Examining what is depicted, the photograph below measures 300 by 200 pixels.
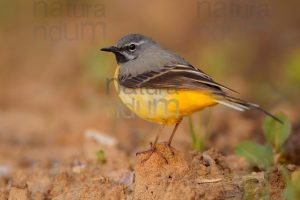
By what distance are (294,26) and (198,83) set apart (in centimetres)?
932

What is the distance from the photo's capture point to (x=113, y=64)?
520 inches

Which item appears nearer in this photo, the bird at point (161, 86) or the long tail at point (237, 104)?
the long tail at point (237, 104)

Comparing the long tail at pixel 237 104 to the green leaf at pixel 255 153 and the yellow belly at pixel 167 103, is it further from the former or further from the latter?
the green leaf at pixel 255 153

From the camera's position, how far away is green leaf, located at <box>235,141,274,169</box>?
7344 mm

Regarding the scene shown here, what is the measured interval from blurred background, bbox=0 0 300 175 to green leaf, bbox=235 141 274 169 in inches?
46.6

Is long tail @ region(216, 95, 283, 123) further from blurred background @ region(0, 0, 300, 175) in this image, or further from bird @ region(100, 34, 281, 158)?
blurred background @ region(0, 0, 300, 175)

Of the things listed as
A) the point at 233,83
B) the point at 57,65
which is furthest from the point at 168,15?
the point at 233,83

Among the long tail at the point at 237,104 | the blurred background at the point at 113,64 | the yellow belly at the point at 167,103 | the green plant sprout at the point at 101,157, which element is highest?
the long tail at the point at 237,104

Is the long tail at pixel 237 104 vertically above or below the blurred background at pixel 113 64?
above

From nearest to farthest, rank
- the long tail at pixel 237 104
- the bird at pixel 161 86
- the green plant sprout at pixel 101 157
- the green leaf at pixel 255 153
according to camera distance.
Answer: the long tail at pixel 237 104
the bird at pixel 161 86
the green leaf at pixel 255 153
the green plant sprout at pixel 101 157

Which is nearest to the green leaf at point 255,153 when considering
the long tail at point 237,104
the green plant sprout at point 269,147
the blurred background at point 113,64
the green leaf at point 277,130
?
the green plant sprout at point 269,147

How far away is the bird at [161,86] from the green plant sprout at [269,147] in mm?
A: 685

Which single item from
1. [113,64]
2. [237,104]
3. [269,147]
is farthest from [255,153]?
[113,64]

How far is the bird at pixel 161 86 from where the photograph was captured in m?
6.93
